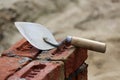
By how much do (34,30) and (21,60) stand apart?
22 centimetres

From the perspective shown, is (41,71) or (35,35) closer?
(41,71)

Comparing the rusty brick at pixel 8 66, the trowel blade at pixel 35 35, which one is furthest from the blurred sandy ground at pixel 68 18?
the rusty brick at pixel 8 66

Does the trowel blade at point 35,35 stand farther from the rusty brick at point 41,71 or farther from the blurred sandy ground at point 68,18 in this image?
the blurred sandy ground at point 68,18

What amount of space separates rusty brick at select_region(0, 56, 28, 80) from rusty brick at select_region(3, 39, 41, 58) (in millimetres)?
53

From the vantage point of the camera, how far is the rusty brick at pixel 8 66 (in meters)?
1.51

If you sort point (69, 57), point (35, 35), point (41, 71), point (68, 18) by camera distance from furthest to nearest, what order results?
1. point (68, 18)
2. point (35, 35)
3. point (69, 57)
4. point (41, 71)

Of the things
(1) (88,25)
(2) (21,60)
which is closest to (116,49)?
(1) (88,25)

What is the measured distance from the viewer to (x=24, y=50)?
175cm

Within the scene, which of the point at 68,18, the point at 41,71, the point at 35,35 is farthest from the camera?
the point at 68,18

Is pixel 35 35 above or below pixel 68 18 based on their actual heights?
above

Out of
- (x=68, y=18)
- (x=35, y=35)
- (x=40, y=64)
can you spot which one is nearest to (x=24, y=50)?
(x=35, y=35)

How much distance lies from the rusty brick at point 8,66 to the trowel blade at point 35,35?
12 centimetres

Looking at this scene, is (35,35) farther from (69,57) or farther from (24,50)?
(69,57)

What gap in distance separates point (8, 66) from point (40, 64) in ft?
0.42
